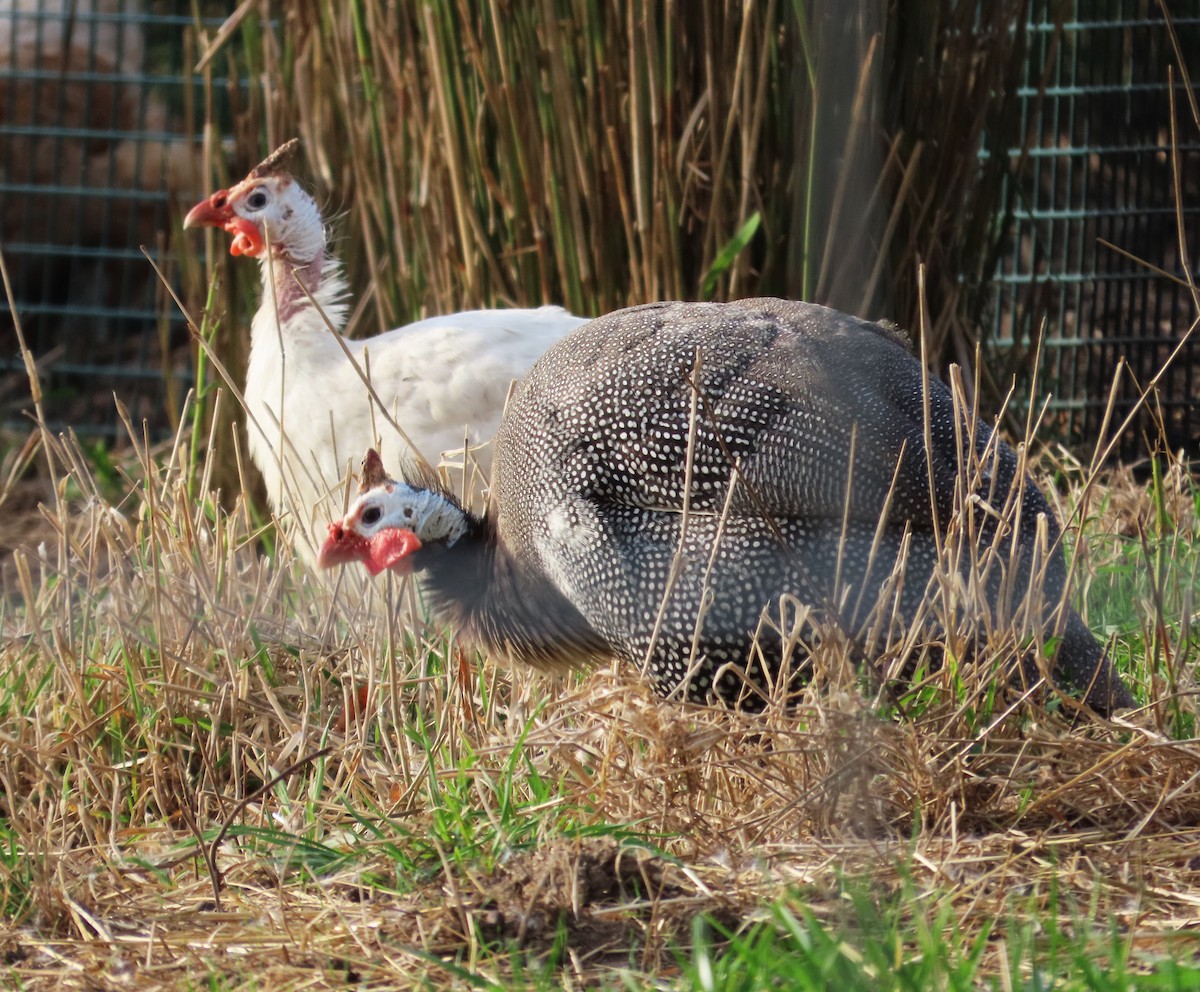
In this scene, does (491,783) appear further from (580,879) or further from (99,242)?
(99,242)

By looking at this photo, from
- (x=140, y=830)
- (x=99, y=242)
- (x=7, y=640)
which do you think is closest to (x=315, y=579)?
(x=7, y=640)

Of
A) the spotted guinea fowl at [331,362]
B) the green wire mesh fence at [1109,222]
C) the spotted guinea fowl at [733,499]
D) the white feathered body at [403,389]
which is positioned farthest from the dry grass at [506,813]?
the green wire mesh fence at [1109,222]

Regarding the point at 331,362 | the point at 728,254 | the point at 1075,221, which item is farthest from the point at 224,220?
the point at 1075,221

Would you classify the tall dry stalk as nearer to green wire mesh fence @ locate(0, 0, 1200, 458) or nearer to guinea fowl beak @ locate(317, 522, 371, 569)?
green wire mesh fence @ locate(0, 0, 1200, 458)

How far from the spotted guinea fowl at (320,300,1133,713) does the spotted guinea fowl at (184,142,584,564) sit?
704 millimetres

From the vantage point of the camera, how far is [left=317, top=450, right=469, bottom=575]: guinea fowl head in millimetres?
2422

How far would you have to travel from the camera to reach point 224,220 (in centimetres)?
352

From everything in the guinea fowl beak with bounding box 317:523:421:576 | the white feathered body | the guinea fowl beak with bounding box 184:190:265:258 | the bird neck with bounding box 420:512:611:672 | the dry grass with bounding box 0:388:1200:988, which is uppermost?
the guinea fowl beak with bounding box 184:190:265:258

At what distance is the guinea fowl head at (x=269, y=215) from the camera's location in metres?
3.49

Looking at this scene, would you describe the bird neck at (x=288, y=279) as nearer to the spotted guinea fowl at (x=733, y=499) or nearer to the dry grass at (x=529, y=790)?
the dry grass at (x=529, y=790)

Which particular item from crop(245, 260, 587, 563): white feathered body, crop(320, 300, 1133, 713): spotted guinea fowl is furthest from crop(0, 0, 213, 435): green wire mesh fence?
crop(320, 300, 1133, 713): spotted guinea fowl

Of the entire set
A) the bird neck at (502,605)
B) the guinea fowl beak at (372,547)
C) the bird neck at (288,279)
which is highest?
the bird neck at (288,279)

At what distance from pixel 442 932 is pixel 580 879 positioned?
0.16 m

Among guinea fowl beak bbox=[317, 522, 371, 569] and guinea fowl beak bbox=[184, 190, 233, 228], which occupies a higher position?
guinea fowl beak bbox=[184, 190, 233, 228]
